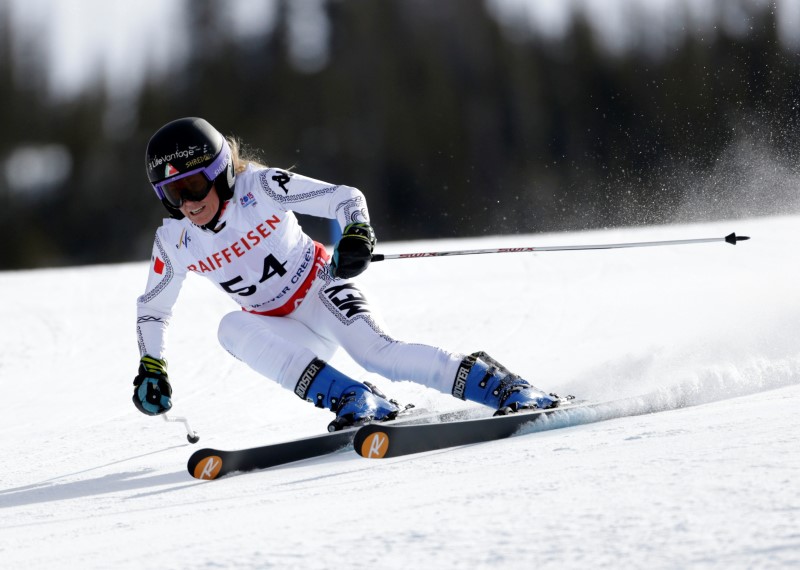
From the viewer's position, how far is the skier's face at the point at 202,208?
11.6 feet

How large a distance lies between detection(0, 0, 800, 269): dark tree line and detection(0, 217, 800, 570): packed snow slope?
456 inches

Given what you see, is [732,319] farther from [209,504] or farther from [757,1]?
[757,1]

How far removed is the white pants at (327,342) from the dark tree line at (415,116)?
14.0 meters

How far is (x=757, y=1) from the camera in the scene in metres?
22.9

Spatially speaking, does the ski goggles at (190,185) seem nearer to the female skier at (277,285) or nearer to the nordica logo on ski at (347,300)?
the female skier at (277,285)

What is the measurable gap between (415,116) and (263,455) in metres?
23.6

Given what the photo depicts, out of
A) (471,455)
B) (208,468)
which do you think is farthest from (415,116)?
(471,455)

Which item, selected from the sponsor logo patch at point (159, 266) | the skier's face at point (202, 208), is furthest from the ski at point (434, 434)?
the sponsor logo patch at point (159, 266)

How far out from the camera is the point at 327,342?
399 cm

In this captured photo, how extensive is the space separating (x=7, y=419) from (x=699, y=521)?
377 cm

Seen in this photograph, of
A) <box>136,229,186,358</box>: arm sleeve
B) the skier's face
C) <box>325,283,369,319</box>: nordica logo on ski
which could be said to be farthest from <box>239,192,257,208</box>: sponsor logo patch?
<box>325,283,369,319</box>: nordica logo on ski

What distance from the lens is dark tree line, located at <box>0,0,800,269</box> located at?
21.4 meters

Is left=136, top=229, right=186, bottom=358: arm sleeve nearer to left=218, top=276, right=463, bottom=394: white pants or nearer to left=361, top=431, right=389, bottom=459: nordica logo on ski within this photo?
left=218, top=276, right=463, bottom=394: white pants

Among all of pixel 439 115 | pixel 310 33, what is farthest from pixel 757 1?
pixel 310 33
